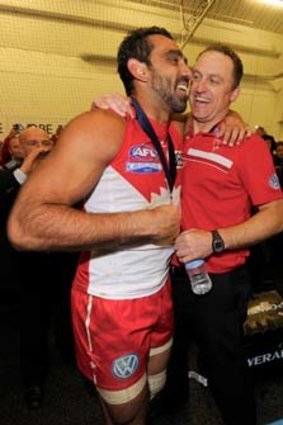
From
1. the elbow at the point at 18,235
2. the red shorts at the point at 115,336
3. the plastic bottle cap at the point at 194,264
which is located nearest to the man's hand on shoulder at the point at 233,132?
the plastic bottle cap at the point at 194,264

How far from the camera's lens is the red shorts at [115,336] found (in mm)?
1259

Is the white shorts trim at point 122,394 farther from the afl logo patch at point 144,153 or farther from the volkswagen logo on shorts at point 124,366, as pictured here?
the afl logo patch at point 144,153

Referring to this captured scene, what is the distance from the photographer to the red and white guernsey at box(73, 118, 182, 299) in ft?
3.95

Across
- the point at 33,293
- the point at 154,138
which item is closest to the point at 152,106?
the point at 154,138

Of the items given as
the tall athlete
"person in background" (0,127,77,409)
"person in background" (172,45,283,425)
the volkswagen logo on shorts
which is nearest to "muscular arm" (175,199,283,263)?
"person in background" (172,45,283,425)

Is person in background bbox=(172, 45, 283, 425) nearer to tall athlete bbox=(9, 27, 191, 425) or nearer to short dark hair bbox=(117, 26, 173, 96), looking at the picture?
tall athlete bbox=(9, 27, 191, 425)

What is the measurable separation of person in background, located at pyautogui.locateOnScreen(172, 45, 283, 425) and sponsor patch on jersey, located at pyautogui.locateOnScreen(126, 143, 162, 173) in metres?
0.34

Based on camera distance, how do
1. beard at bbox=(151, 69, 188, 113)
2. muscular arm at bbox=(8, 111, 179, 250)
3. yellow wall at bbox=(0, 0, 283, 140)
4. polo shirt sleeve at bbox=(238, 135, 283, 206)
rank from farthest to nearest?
yellow wall at bbox=(0, 0, 283, 140) < polo shirt sleeve at bbox=(238, 135, 283, 206) < beard at bbox=(151, 69, 188, 113) < muscular arm at bbox=(8, 111, 179, 250)

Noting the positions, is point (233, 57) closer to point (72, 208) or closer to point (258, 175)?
point (258, 175)

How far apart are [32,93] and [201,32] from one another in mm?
3834

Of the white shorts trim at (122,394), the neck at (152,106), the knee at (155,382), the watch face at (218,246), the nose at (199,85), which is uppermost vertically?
the nose at (199,85)

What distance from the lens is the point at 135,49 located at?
1.41 meters

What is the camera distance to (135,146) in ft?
4.02

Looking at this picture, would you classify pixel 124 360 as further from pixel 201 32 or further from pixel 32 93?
pixel 201 32
